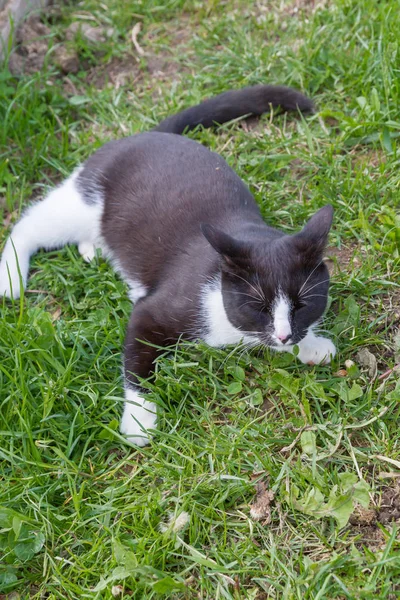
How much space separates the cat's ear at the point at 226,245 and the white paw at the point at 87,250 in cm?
105

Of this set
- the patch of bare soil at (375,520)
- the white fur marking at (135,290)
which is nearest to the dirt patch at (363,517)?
the patch of bare soil at (375,520)

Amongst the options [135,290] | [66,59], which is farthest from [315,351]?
[66,59]

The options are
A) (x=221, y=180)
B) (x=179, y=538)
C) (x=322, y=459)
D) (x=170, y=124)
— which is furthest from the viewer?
(x=170, y=124)

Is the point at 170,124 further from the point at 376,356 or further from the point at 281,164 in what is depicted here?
the point at 376,356

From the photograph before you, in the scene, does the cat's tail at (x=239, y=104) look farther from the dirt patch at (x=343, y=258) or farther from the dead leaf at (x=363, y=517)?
the dead leaf at (x=363, y=517)

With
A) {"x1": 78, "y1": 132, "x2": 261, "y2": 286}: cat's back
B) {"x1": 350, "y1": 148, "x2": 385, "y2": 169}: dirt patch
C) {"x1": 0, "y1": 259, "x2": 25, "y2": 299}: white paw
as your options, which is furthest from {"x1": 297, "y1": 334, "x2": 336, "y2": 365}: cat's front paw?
{"x1": 0, "y1": 259, "x2": 25, "y2": 299}: white paw

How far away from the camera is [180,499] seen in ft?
7.88

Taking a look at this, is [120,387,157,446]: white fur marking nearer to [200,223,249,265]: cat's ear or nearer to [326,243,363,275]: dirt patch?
[200,223,249,265]: cat's ear

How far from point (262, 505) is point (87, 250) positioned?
1627mm

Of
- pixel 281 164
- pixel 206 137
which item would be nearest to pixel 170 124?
pixel 206 137

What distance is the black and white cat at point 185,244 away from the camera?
2.56 m

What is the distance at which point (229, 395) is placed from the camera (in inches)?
110

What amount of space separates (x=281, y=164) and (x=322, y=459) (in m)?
1.69

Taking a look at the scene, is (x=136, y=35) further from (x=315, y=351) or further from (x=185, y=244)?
(x=315, y=351)
